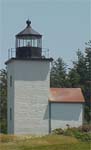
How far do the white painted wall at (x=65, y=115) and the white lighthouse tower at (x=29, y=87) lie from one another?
1.30 feet

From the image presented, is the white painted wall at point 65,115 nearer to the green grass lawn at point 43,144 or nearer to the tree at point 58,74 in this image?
the green grass lawn at point 43,144

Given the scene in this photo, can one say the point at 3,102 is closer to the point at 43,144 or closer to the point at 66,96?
the point at 66,96

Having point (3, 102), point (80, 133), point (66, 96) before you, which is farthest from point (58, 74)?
point (80, 133)

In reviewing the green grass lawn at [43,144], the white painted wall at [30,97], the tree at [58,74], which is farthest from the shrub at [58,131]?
the tree at [58,74]

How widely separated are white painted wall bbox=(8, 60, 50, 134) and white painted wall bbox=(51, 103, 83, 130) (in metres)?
0.40

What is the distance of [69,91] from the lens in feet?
108

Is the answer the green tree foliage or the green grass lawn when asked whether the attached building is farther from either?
the green grass lawn

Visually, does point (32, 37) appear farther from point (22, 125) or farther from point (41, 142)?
point (41, 142)

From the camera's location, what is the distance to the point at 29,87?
31203 mm

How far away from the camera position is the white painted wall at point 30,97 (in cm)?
3086

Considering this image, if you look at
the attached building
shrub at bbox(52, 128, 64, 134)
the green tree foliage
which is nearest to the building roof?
the attached building

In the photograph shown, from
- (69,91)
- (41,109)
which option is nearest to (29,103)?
(41,109)

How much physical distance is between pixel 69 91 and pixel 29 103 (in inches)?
117

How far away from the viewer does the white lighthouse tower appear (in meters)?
30.9
